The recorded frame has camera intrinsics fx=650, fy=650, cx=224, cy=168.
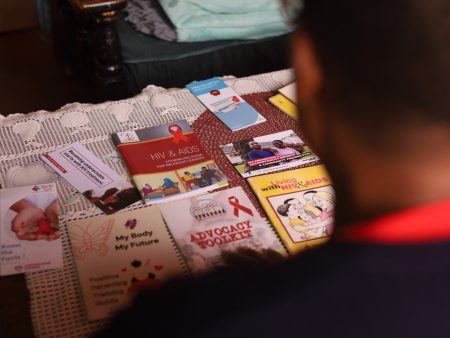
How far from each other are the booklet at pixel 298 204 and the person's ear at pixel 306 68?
0.46 metres

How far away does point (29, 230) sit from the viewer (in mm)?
1090

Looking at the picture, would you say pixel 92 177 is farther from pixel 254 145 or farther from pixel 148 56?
pixel 148 56

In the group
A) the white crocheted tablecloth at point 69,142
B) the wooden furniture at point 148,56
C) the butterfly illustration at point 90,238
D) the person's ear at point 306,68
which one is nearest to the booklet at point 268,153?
the white crocheted tablecloth at point 69,142

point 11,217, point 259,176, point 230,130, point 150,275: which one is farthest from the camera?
point 230,130

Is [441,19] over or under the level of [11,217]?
over

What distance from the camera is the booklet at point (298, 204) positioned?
3.56ft

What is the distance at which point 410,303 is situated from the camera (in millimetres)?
558

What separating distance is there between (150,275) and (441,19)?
634 mm

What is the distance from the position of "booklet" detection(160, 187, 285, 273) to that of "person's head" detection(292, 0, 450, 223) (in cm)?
47

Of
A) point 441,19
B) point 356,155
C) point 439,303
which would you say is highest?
point 441,19

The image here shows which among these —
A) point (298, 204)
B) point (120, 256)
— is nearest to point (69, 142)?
point (120, 256)

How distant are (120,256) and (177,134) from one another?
374 mm

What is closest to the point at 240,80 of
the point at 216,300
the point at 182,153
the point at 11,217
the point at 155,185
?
the point at 182,153

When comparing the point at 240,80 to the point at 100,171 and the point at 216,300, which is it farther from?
the point at 216,300
